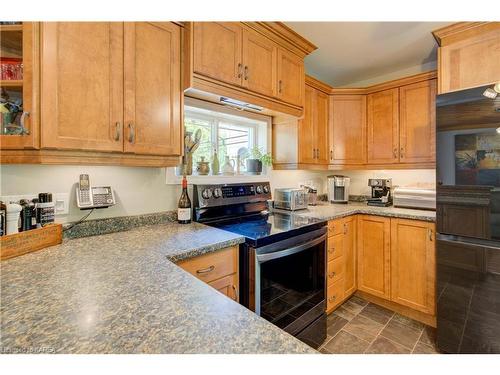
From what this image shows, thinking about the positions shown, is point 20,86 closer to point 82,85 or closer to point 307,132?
point 82,85

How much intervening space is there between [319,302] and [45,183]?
193 centimetres

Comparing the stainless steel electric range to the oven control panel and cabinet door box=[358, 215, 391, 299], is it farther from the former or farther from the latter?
cabinet door box=[358, 215, 391, 299]

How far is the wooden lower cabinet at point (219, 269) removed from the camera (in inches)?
45.6

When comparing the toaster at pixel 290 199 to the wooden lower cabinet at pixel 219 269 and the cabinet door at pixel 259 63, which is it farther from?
the wooden lower cabinet at pixel 219 269

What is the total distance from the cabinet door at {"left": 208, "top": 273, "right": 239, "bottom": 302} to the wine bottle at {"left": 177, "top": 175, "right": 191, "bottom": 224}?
561 millimetres

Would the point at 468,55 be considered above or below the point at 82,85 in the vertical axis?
above

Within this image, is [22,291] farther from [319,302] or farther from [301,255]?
[319,302]

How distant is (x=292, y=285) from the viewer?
1557 mm

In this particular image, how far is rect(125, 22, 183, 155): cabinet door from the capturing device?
1262mm

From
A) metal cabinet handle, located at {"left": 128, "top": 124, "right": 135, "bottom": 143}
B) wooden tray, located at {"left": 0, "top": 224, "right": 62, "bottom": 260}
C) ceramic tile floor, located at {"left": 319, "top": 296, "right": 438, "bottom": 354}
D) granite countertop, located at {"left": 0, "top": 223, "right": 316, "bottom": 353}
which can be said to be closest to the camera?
granite countertop, located at {"left": 0, "top": 223, "right": 316, "bottom": 353}

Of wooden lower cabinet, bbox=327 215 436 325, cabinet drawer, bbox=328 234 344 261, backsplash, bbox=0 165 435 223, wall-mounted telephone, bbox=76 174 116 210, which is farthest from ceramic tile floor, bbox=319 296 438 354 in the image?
wall-mounted telephone, bbox=76 174 116 210

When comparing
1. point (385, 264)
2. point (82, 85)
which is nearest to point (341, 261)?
point (385, 264)

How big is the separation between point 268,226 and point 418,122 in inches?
78.6
